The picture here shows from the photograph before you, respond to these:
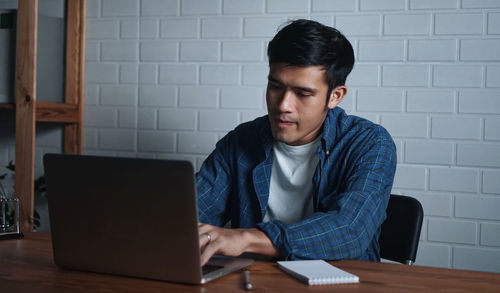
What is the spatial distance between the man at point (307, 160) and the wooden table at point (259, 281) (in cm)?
18

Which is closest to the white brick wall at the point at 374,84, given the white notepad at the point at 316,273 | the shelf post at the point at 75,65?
the shelf post at the point at 75,65

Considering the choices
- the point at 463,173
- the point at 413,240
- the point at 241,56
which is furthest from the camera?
the point at 241,56

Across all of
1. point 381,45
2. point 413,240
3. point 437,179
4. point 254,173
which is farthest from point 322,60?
point 437,179

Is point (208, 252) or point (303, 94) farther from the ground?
point (303, 94)

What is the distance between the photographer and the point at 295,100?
1.74 m

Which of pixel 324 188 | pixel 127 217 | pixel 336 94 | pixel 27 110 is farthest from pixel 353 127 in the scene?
pixel 27 110

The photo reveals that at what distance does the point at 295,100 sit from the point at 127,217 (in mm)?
822

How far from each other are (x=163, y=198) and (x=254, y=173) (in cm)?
84

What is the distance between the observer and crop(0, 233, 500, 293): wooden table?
106cm

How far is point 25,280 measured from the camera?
111 cm

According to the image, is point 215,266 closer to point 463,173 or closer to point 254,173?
point 254,173

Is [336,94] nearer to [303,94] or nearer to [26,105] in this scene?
[303,94]

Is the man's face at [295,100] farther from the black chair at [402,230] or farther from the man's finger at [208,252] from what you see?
the man's finger at [208,252]

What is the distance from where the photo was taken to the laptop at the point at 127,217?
1020mm
